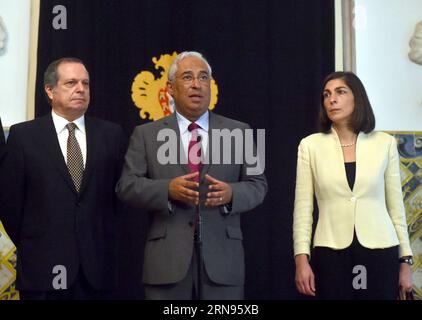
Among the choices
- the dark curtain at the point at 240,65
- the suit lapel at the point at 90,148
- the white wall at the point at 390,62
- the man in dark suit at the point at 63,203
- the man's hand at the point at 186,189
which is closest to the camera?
the man's hand at the point at 186,189

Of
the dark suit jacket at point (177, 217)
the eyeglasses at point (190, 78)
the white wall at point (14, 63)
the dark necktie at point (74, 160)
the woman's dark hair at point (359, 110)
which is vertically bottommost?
the dark suit jacket at point (177, 217)

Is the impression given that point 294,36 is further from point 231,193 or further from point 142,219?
point 231,193

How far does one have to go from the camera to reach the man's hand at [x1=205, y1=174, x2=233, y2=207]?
2531mm

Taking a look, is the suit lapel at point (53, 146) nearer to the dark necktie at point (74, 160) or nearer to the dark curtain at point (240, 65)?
the dark necktie at point (74, 160)

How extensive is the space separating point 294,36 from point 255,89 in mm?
424

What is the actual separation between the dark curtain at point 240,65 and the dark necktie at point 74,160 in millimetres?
1145

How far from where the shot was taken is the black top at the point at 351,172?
277 centimetres

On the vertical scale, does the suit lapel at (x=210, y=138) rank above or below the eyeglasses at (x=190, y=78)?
below

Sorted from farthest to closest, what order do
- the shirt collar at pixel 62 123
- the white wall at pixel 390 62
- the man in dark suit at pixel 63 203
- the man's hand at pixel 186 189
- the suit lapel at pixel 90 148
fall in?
the white wall at pixel 390 62 → the shirt collar at pixel 62 123 → the suit lapel at pixel 90 148 → the man in dark suit at pixel 63 203 → the man's hand at pixel 186 189

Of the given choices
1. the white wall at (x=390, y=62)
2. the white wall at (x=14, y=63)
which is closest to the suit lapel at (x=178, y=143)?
the white wall at (x=14, y=63)

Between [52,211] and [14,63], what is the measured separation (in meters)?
1.78

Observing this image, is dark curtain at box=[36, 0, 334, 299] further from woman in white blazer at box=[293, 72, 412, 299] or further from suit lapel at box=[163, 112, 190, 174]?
suit lapel at box=[163, 112, 190, 174]

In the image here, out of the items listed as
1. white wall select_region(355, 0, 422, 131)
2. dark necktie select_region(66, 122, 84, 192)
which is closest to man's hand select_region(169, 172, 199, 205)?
dark necktie select_region(66, 122, 84, 192)

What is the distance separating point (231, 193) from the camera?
258 cm
